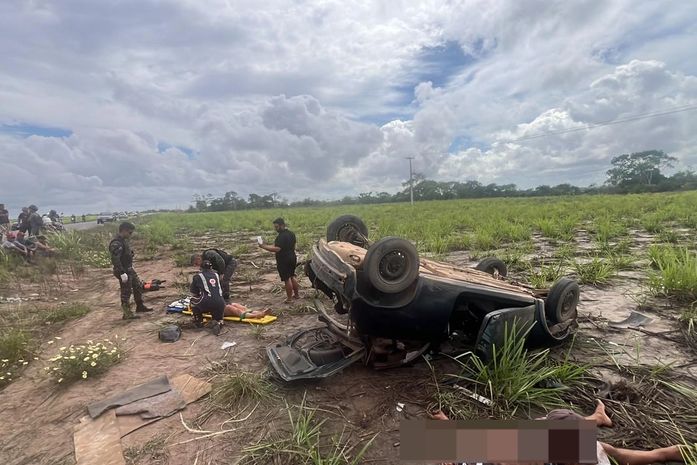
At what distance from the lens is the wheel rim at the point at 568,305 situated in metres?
3.61

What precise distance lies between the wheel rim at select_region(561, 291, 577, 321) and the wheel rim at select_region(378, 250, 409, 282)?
1.70 metres

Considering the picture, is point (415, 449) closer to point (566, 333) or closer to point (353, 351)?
point (353, 351)

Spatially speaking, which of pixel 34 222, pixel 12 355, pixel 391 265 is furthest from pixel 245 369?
pixel 34 222

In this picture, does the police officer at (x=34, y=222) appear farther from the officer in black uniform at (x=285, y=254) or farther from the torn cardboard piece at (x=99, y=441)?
the torn cardboard piece at (x=99, y=441)

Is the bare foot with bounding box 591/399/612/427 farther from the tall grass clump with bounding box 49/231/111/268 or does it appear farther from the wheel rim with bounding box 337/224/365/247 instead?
the tall grass clump with bounding box 49/231/111/268

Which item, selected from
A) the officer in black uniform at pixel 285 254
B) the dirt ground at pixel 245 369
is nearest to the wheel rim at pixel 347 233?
the dirt ground at pixel 245 369

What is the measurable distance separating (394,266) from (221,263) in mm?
4341

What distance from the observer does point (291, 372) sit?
3.61 metres

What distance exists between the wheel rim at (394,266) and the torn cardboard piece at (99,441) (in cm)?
Answer: 237

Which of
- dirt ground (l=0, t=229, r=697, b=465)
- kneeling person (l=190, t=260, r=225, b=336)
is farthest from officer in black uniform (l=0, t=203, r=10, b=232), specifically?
kneeling person (l=190, t=260, r=225, b=336)

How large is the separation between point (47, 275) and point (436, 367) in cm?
1079

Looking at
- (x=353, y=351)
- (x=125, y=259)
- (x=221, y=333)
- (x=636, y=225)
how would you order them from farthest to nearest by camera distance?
(x=636, y=225)
(x=125, y=259)
(x=221, y=333)
(x=353, y=351)

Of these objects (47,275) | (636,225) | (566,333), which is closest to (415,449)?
(566,333)

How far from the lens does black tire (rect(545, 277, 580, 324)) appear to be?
3541 mm
